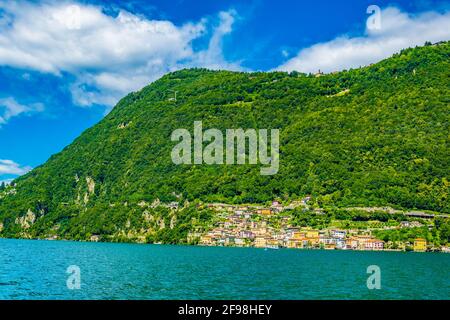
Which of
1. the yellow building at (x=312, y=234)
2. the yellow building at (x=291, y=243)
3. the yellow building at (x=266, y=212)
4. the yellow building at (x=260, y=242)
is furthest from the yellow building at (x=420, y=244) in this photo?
the yellow building at (x=266, y=212)

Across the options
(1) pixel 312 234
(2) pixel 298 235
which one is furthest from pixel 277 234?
(1) pixel 312 234

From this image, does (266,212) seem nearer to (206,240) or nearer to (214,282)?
(206,240)

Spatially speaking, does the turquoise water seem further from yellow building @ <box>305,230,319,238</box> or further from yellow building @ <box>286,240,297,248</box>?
yellow building @ <box>286,240,297,248</box>

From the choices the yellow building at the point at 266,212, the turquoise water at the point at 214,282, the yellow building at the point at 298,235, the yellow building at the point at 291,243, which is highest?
the yellow building at the point at 266,212

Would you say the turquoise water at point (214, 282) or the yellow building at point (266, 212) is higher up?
the yellow building at point (266, 212)

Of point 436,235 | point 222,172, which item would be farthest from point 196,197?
point 436,235

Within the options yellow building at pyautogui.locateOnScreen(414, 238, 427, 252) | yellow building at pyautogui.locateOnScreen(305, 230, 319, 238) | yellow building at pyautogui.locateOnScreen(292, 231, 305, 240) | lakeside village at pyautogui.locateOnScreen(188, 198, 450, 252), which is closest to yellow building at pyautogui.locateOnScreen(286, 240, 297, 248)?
lakeside village at pyautogui.locateOnScreen(188, 198, 450, 252)

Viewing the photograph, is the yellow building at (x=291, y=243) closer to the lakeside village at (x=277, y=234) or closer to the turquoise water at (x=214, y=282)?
the lakeside village at (x=277, y=234)

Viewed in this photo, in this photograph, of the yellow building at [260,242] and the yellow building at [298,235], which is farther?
the yellow building at [260,242]
